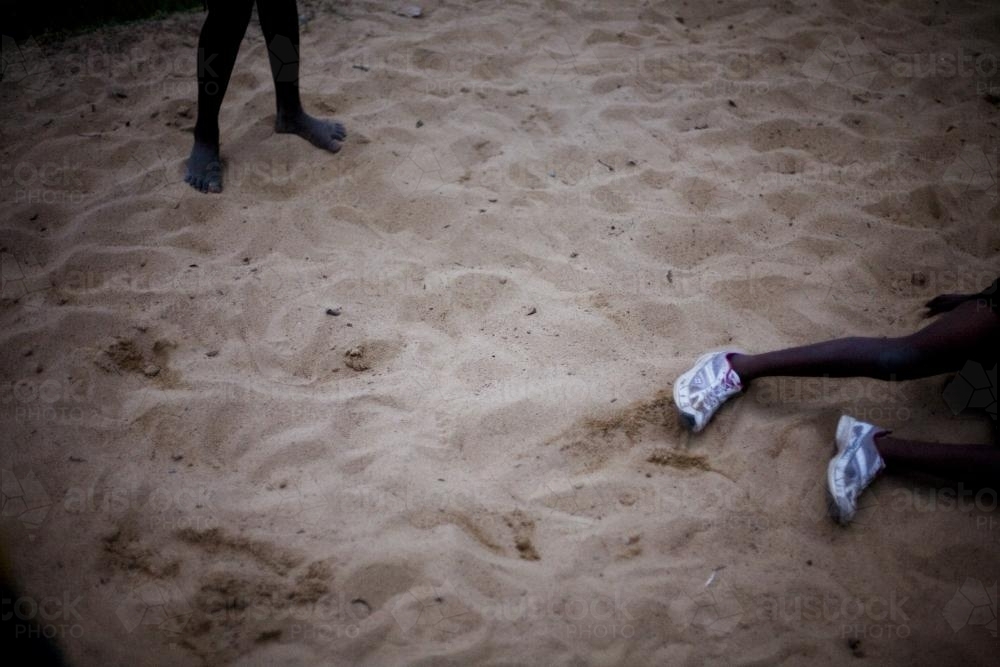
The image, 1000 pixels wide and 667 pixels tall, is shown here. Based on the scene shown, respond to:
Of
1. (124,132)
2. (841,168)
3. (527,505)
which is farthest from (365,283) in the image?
(841,168)

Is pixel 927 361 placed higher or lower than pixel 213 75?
lower

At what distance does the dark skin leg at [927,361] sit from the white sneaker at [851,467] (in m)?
0.04

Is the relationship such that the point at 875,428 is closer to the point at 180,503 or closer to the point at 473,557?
the point at 473,557

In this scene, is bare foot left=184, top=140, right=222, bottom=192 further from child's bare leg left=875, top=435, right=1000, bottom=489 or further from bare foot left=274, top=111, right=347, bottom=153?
child's bare leg left=875, top=435, right=1000, bottom=489

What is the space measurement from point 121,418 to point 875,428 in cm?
237

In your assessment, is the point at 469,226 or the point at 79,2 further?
the point at 79,2

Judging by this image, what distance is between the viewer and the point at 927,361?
189cm

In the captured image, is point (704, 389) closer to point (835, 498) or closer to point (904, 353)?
point (835, 498)

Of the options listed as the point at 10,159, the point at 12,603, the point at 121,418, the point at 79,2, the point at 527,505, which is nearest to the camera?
the point at 12,603

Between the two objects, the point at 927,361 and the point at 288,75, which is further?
the point at 288,75

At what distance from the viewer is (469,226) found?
8.93 feet

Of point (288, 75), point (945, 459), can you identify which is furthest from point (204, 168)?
point (945, 459)

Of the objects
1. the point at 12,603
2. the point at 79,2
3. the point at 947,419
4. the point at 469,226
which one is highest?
the point at 79,2

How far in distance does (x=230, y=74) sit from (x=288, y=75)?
25cm
